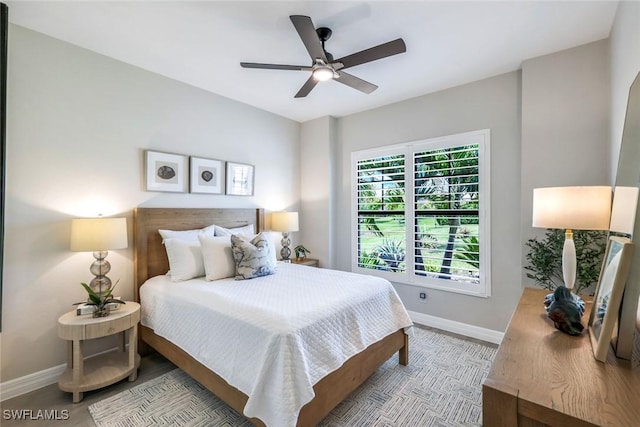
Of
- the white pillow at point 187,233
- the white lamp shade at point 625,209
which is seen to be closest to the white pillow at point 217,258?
the white pillow at point 187,233

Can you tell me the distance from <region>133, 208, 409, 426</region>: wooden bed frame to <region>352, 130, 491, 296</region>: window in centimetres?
115

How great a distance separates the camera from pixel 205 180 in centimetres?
331

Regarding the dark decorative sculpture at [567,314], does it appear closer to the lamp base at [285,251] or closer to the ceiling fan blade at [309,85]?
the ceiling fan blade at [309,85]

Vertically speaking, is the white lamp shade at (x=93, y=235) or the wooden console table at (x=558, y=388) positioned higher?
the white lamp shade at (x=93, y=235)

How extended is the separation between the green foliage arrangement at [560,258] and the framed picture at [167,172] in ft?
11.5

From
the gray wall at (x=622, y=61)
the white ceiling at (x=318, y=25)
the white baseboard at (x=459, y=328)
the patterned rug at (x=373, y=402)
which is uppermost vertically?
the white ceiling at (x=318, y=25)

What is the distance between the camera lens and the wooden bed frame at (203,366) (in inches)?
67.0

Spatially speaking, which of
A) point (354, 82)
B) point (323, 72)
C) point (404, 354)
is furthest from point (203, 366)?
point (354, 82)

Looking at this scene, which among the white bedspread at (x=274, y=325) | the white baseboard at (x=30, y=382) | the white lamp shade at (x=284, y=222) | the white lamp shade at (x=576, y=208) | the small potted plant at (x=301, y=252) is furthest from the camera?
the small potted plant at (x=301, y=252)

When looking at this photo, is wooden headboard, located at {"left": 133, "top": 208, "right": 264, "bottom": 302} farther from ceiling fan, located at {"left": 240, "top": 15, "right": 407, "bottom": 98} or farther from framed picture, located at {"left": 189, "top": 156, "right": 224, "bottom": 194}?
ceiling fan, located at {"left": 240, "top": 15, "right": 407, "bottom": 98}

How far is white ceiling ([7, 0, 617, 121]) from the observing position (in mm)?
1986

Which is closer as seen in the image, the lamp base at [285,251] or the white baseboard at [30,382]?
the white baseboard at [30,382]

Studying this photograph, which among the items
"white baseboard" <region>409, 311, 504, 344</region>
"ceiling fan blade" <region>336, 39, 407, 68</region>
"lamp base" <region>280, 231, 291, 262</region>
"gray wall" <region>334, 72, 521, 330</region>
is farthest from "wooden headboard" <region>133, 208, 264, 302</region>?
"white baseboard" <region>409, 311, 504, 344</region>

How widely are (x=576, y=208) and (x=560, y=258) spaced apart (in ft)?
2.89
